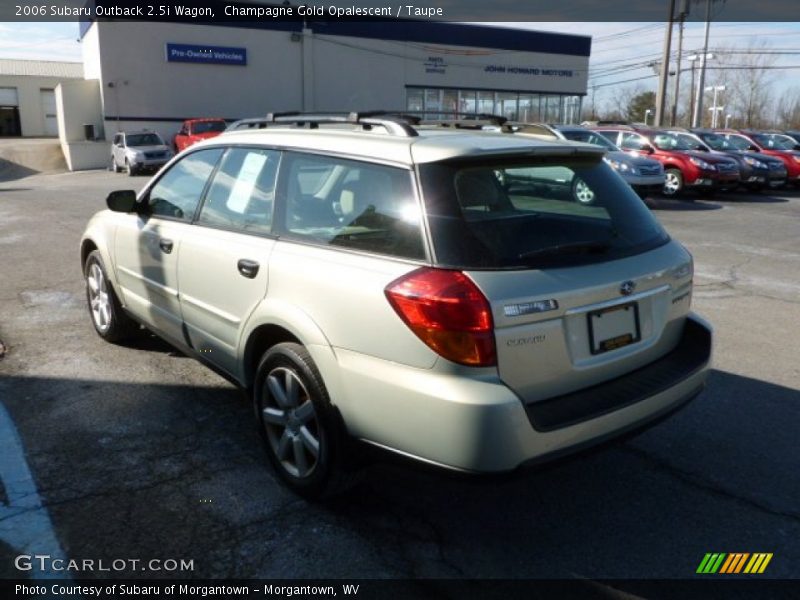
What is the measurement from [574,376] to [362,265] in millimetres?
974

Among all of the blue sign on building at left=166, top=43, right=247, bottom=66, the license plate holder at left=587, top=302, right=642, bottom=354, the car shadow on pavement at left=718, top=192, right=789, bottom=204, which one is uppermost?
the blue sign on building at left=166, top=43, right=247, bottom=66

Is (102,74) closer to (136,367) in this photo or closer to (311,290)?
(136,367)

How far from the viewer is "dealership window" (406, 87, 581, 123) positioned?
4219 centimetres

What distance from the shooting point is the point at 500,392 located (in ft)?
8.45

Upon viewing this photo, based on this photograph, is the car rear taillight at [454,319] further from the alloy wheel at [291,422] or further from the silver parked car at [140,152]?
the silver parked car at [140,152]

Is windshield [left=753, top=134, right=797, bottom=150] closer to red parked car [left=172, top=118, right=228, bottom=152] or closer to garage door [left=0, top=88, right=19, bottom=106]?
red parked car [left=172, top=118, right=228, bottom=152]

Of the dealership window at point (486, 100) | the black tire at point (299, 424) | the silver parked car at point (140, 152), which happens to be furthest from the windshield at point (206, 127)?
the black tire at point (299, 424)

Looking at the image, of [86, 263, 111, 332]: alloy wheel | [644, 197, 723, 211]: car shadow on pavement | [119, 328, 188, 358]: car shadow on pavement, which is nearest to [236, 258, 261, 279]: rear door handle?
[119, 328, 188, 358]: car shadow on pavement

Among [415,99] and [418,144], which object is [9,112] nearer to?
[415,99]

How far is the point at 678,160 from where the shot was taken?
17.3 m

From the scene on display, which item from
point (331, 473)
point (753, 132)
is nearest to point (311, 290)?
point (331, 473)

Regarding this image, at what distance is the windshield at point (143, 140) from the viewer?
26942mm

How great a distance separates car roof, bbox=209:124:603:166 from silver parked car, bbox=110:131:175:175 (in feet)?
78.5

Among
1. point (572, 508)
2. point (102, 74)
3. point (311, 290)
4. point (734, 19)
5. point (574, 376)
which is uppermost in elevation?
point (734, 19)
